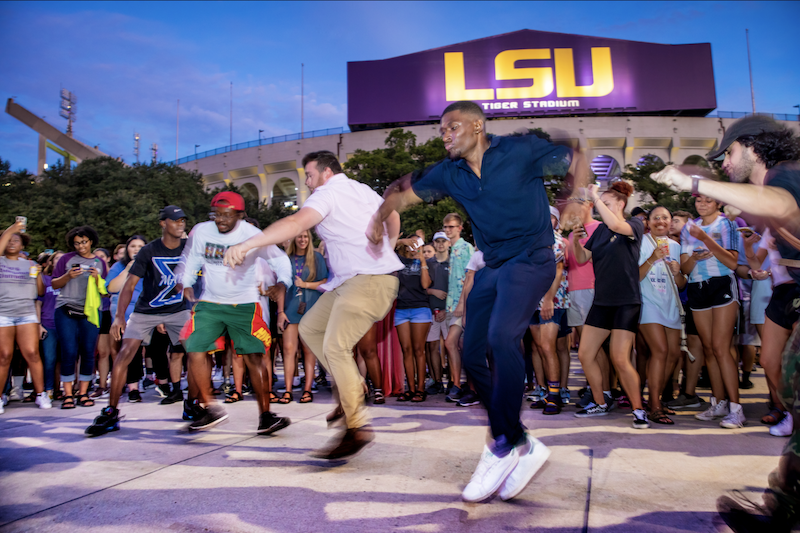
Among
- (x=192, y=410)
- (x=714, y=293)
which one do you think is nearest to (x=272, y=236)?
(x=192, y=410)

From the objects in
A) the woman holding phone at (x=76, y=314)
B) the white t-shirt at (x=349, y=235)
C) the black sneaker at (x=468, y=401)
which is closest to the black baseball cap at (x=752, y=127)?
the white t-shirt at (x=349, y=235)

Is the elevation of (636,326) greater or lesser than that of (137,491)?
greater

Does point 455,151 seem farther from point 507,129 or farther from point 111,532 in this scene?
point 507,129

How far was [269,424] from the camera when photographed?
4426 millimetres

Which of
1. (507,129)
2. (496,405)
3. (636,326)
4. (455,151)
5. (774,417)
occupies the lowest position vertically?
(774,417)

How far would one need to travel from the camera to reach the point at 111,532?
7.75ft

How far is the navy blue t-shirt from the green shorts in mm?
2471

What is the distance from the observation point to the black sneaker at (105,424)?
4.52 meters

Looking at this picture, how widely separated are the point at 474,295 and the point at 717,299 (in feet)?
10.3

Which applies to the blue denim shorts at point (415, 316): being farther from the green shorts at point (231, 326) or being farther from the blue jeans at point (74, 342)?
the blue jeans at point (74, 342)

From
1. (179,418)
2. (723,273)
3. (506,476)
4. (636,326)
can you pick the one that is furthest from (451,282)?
(506,476)

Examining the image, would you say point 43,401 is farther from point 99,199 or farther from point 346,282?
point 99,199

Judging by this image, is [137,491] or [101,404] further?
[101,404]

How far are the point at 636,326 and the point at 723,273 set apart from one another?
98 centimetres
